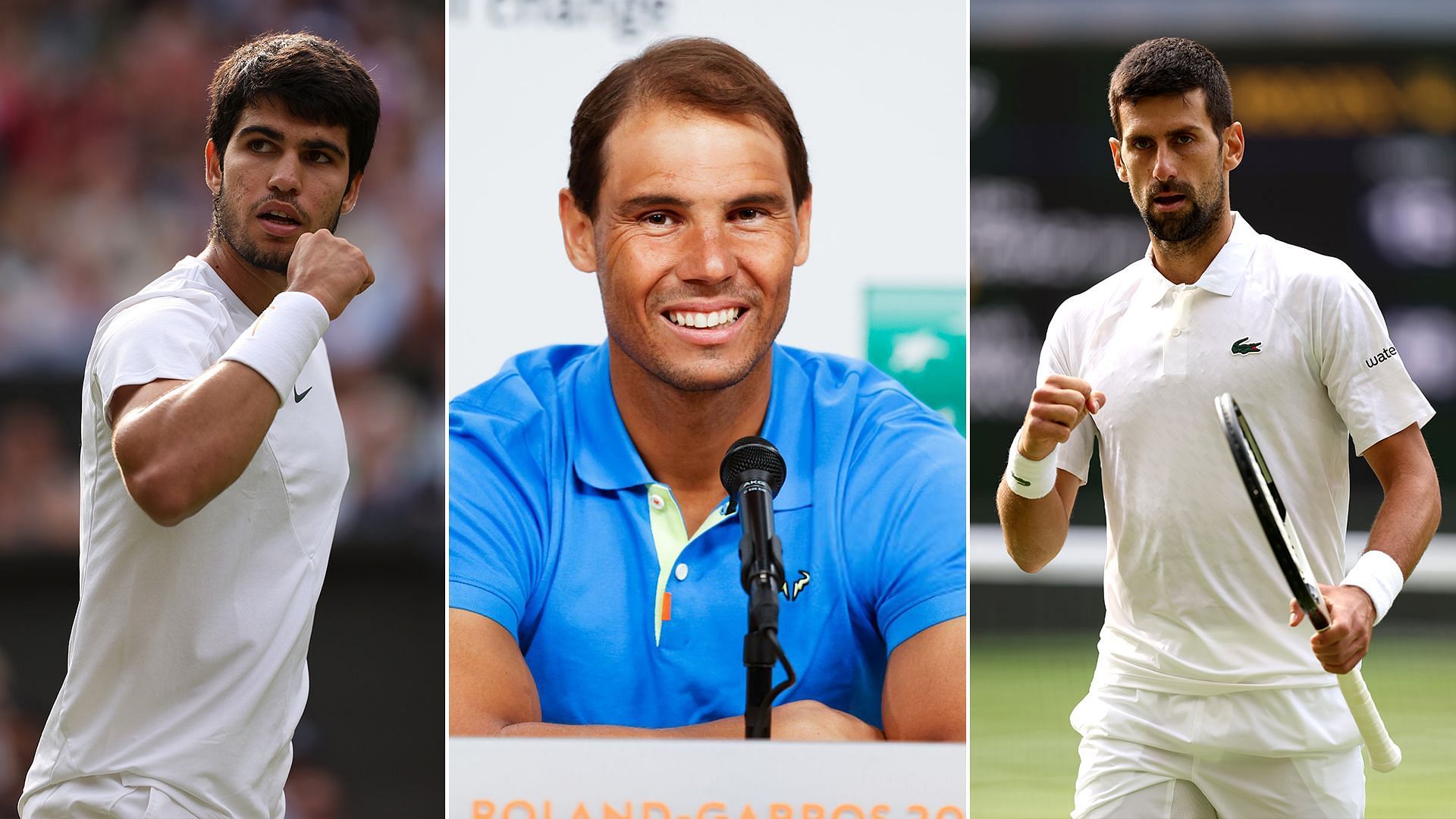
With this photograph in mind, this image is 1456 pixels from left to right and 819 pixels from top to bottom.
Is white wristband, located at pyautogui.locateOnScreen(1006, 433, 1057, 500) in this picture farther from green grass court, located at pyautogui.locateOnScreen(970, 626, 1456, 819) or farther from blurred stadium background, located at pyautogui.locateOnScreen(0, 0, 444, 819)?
green grass court, located at pyautogui.locateOnScreen(970, 626, 1456, 819)

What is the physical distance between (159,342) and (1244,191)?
458cm

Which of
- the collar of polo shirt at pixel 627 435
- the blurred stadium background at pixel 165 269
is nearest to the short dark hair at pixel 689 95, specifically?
the collar of polo shirt at pixel 627 435

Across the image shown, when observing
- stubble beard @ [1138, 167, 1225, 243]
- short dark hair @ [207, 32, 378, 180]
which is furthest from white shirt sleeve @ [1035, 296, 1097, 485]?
short dark hair @ [207, 32, 378, 180]

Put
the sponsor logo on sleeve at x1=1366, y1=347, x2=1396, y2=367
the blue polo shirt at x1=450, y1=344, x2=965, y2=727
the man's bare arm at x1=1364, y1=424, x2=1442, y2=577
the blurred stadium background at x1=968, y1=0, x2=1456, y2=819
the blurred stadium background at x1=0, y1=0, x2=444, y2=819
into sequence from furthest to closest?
the blurred stadium background at x1=968, y1=0, x2=1456, y2=819 → the blurred stadium background at x1=0, y1=0, x2=444, y2=819 → the blue polo shirt at x1=450, y1=344, x2=965, y2=727 → the sponsor logo on sleeve at x1=1366, y1=347, x2=1396, y2=367 → the man's bare arm at x1=1364, y1=424, x2=1442, y2=577

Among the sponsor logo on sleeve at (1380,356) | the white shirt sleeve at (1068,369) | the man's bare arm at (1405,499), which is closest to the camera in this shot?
the man's bare arm at (1405,499)

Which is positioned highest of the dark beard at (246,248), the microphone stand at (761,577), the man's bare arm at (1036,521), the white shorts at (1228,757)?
the dark beard at (246,248)

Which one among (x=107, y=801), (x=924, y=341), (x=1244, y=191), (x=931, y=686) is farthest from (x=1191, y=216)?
(x=1244, y=191)

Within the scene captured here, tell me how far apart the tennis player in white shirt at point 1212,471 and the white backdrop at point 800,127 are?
47 cm

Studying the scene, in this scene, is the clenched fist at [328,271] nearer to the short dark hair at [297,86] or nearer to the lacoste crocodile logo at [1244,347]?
the short dark hair at [297,86]

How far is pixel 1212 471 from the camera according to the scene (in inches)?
122

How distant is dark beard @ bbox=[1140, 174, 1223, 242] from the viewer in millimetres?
3129

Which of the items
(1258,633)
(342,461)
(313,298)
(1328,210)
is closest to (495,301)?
(342,461)

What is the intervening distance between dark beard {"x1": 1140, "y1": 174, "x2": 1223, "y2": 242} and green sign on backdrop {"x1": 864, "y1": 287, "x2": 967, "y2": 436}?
47 centimetres

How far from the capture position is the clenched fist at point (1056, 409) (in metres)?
2.88
